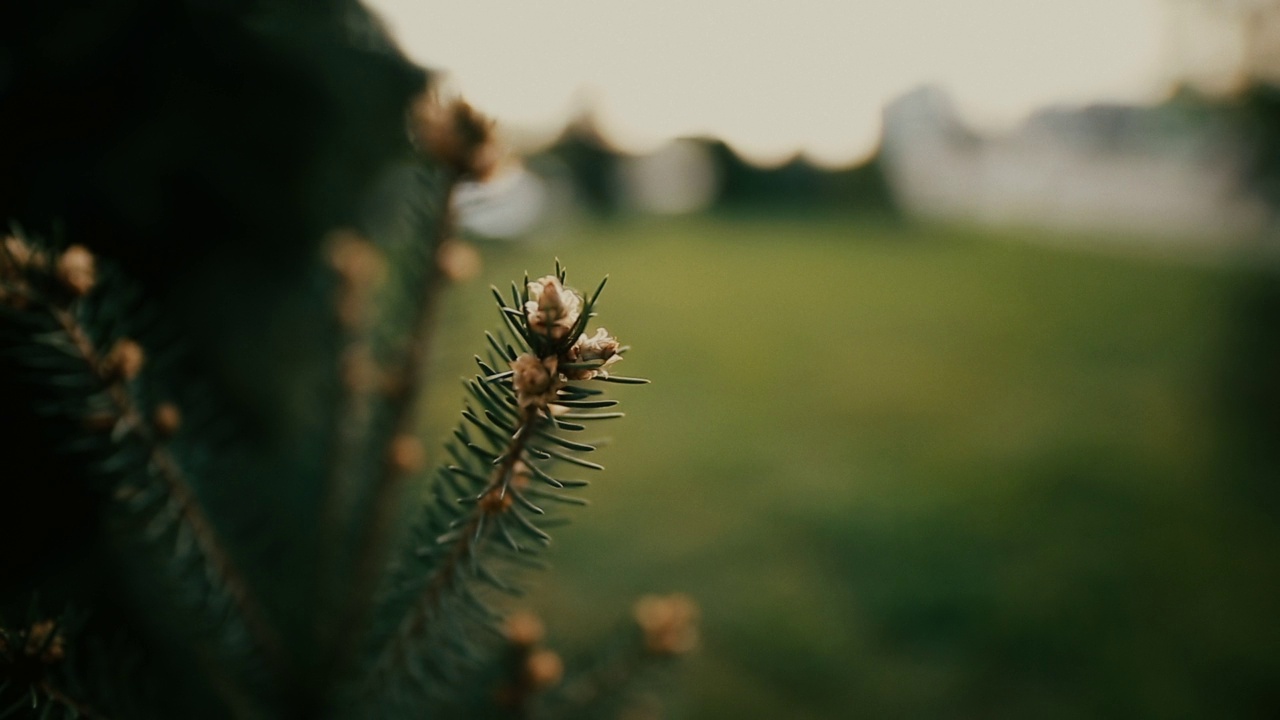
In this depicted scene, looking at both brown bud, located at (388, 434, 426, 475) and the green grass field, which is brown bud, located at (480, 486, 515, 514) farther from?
brown bud, located at (388, 434, 426, 475)

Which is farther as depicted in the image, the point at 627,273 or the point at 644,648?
the point at 627,273

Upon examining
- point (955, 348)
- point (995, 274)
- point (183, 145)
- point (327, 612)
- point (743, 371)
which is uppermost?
point (995, 274)

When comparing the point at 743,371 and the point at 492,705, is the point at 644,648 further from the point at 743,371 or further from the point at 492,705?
the point at 743,371

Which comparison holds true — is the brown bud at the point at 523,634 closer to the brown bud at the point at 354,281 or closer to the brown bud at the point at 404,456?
the brown bud at the point at 404,456

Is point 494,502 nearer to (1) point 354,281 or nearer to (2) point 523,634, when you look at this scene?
(2) point 523,634

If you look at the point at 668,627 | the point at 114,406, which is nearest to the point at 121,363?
the point at 114,406

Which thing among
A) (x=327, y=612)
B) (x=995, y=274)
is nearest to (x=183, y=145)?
(x=327, y=612)

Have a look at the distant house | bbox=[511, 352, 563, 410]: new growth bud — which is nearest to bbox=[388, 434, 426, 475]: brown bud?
bbox=[511, 352, 563, 410]: new growth bud
